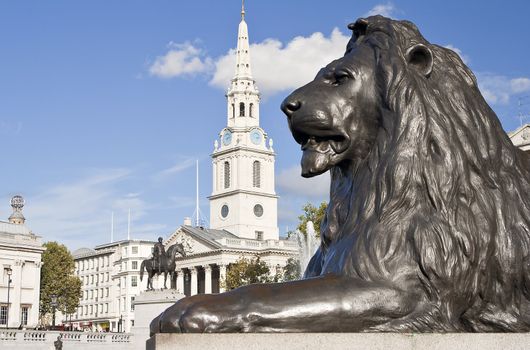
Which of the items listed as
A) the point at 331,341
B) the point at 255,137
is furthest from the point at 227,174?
the point at 331,341

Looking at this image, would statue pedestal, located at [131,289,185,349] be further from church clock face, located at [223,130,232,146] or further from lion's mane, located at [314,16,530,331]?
church clock face, located at [223,130,232,146]

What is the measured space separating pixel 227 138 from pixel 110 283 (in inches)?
1386

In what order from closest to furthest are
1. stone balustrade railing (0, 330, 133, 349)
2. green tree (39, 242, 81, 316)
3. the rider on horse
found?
stone balustrade railing (0, 330, 133, 349)
the rider on horse
green tree (39, 242, 81, 316)

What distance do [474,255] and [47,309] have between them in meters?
87.6

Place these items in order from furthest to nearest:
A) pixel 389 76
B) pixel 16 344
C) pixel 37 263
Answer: pixel 37 263 < pixel 16 344 < pixel 389 76

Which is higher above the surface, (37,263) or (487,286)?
(37,263)

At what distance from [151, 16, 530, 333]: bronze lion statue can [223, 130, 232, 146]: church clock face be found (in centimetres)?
9780

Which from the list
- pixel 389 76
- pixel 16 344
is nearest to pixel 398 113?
pixel 389 76

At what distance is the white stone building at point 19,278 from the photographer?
246 feet

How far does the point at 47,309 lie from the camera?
8706 cm

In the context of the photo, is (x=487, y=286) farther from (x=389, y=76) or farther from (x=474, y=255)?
(x=389, y=76)

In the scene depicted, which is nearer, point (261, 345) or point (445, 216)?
point (261, 345)

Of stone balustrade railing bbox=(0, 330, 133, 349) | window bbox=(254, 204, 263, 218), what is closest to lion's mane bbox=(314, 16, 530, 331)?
stone balustrade railing bbox=(0, 330, 133, 349)

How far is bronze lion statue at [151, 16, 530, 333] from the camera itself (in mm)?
3566
